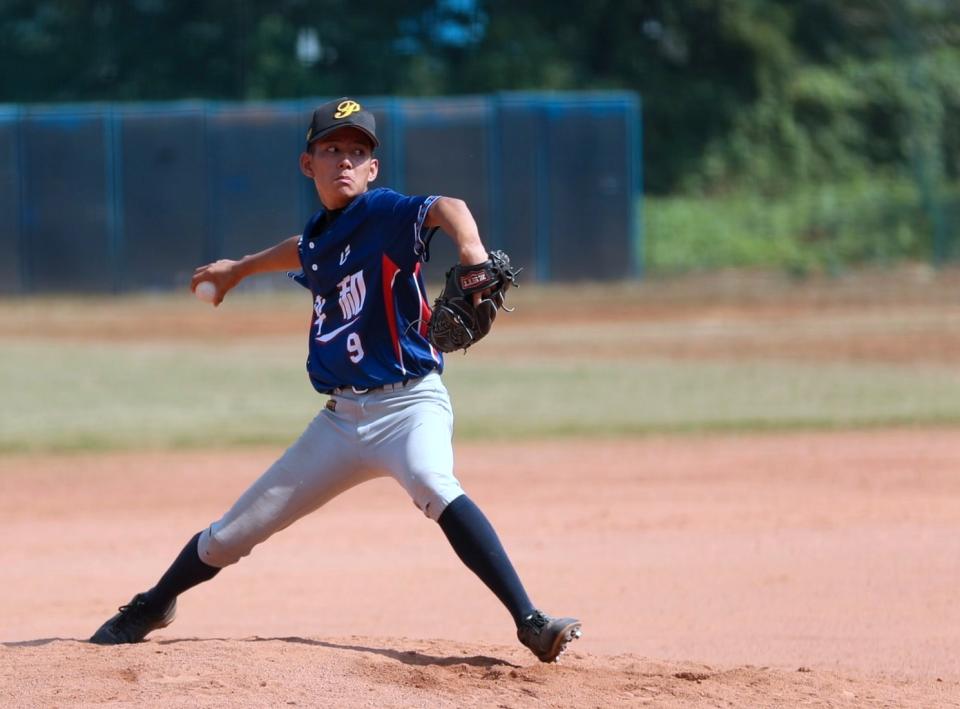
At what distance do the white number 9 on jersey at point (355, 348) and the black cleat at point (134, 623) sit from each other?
1.06 meters

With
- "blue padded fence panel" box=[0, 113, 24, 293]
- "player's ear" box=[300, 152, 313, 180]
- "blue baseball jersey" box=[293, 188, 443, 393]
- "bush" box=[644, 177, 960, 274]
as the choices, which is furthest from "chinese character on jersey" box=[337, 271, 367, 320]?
"bush" box=[644, 177, 960, 274]

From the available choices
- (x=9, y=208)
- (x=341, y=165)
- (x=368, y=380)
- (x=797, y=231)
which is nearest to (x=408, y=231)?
(x=341, y=165)

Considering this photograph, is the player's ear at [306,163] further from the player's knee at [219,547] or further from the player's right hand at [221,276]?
the player's knee at [219,547]

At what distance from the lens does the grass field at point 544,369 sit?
1148 centimetres

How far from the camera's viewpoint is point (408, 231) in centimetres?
418

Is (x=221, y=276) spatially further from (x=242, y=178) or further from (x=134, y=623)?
(x=242, y=178)

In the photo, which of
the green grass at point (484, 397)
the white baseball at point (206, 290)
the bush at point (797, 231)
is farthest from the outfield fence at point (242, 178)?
the white baseball at point (206, 290)

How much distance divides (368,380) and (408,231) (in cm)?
46

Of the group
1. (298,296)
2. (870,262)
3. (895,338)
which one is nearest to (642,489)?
(895,338)

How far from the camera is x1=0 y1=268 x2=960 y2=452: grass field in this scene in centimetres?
1148

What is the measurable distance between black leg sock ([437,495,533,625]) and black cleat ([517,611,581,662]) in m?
0.03

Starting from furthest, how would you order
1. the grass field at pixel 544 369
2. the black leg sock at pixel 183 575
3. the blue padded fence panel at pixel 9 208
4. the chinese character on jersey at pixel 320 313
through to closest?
the blue padded fence panel at pixel 9 208, the grass field at pixel 544 369, the black leg sock at pixel 183 575, the chinese character on jersey at pixel 320 313

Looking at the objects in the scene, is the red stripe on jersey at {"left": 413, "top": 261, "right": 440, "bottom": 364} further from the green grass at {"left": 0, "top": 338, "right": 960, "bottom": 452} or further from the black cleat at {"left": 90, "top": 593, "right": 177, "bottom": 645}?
the green grass at {"left": 0, "top": 338, "right": 960, "bottom": 452}

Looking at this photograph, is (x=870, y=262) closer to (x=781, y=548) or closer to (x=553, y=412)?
(x=553, y=412)
